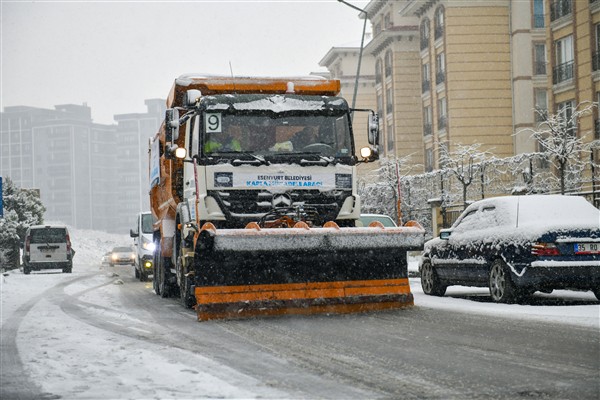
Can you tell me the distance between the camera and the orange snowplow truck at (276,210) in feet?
38.2

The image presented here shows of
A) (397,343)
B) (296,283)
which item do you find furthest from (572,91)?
(397,343)

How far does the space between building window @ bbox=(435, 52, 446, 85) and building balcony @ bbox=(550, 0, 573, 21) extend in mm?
10390

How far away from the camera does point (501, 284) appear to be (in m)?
13.4

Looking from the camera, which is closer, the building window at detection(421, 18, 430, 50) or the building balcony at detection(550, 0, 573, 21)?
the building balcony at detection(550, 0, 573, 21)

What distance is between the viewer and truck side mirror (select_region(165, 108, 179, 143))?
498 inches

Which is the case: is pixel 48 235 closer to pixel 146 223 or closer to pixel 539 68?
pixel 146 223

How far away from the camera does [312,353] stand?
829cm

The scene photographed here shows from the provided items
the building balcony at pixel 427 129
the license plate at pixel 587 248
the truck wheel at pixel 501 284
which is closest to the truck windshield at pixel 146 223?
the truck wheel at pixel 501 284

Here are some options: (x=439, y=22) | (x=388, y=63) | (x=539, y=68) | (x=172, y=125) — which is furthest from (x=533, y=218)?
(x=388, y=63)

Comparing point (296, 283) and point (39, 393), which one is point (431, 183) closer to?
point (296, 283)

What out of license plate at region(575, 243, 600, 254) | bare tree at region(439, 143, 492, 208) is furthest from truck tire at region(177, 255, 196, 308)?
bare tree at region(439, 143, 492, 208)

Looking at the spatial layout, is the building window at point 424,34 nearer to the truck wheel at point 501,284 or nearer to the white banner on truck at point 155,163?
the white banner on truck at point 155,163

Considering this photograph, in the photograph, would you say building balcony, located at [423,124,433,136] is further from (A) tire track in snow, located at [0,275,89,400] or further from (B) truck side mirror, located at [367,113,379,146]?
(A) tire track in snow, located at [0,275,89,400]

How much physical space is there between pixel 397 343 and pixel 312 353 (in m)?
1.05
